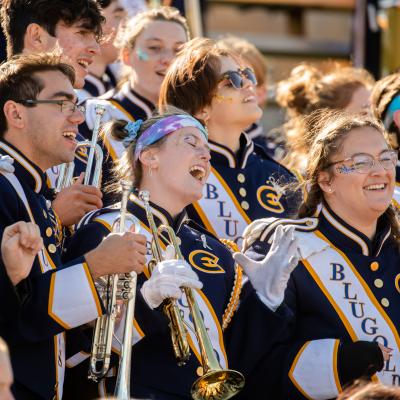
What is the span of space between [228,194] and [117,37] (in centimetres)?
189

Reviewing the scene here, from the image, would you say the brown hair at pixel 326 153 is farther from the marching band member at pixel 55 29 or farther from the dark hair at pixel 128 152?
the marching band member at pixel 55 29

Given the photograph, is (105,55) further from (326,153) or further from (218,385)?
(218,385)

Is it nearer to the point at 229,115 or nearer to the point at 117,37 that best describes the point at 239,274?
the point at 229,115

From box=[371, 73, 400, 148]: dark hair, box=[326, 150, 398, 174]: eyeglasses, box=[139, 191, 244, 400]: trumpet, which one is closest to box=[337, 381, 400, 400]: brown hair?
box=[139, 191, 244, 400]: trumpet

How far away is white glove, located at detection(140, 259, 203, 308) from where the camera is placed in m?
5.08

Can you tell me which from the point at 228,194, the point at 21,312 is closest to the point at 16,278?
the point at 21,312

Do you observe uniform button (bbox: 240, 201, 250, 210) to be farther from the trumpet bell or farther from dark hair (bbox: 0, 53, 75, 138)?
the trumpet bell

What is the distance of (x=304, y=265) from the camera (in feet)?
19.1

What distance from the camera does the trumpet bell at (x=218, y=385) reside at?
16.9 feet

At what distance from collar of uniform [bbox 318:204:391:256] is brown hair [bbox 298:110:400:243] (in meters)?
0.11

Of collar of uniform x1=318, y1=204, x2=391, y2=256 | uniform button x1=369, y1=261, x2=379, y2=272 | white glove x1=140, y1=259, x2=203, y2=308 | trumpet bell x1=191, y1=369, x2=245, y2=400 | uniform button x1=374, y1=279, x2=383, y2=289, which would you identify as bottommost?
trumpet bell x1=191, y1=369, x2=245, y2=400

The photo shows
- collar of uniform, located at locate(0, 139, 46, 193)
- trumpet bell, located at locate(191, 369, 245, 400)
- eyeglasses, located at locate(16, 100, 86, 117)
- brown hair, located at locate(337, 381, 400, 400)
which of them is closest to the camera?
brown hair, located at locate(337, 381, 400, 400)

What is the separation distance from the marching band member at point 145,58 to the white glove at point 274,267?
184cm

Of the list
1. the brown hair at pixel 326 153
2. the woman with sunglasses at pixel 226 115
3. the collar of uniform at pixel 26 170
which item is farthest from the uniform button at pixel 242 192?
the collar of uniform at pixel 26 170
